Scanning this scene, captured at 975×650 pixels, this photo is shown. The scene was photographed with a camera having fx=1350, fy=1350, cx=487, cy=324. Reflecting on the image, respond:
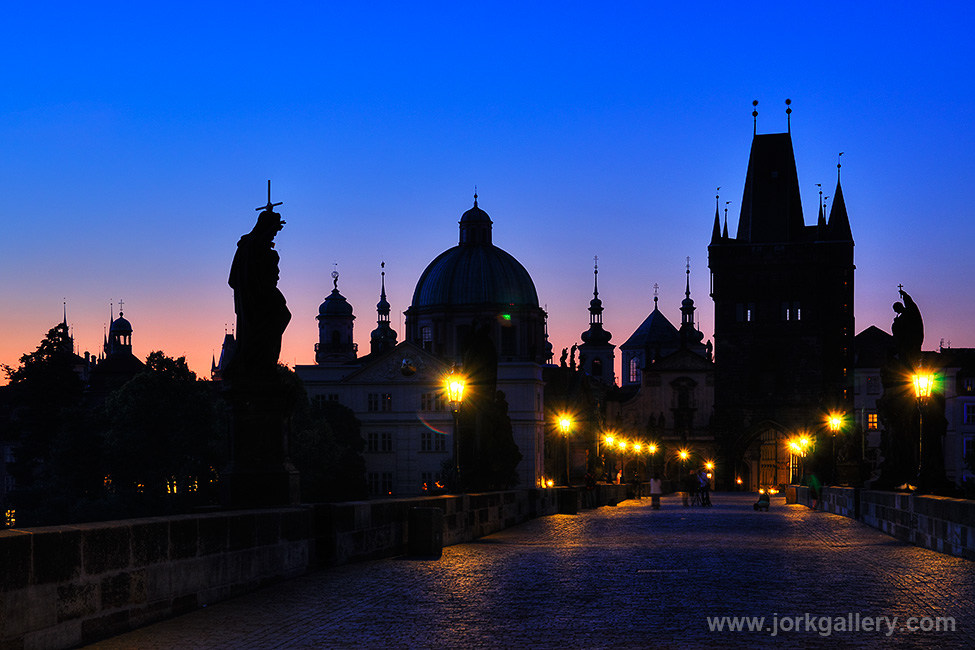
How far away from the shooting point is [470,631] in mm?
11602

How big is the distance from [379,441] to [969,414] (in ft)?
167

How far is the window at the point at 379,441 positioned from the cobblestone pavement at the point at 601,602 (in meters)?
99.9

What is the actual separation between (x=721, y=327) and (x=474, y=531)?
302 feet

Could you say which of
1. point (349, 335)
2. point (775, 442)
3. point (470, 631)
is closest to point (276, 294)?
point (470, 631)

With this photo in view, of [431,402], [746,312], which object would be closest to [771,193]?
[746,312]

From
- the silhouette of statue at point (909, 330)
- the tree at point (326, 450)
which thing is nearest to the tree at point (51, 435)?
the tree at point (326, 450)

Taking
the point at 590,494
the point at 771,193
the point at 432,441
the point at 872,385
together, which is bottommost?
the point at 432,441

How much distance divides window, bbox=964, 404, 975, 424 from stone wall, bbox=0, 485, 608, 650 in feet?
336

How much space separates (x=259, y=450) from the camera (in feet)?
58.1

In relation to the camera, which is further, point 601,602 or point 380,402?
point 380,402

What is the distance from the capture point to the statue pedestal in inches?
687

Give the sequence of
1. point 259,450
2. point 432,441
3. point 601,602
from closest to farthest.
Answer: point 601,602
point 259,450
point 432,441

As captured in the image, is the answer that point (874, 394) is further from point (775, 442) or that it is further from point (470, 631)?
point (470, 631)

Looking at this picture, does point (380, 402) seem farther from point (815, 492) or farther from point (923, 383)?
point (923, 383)
